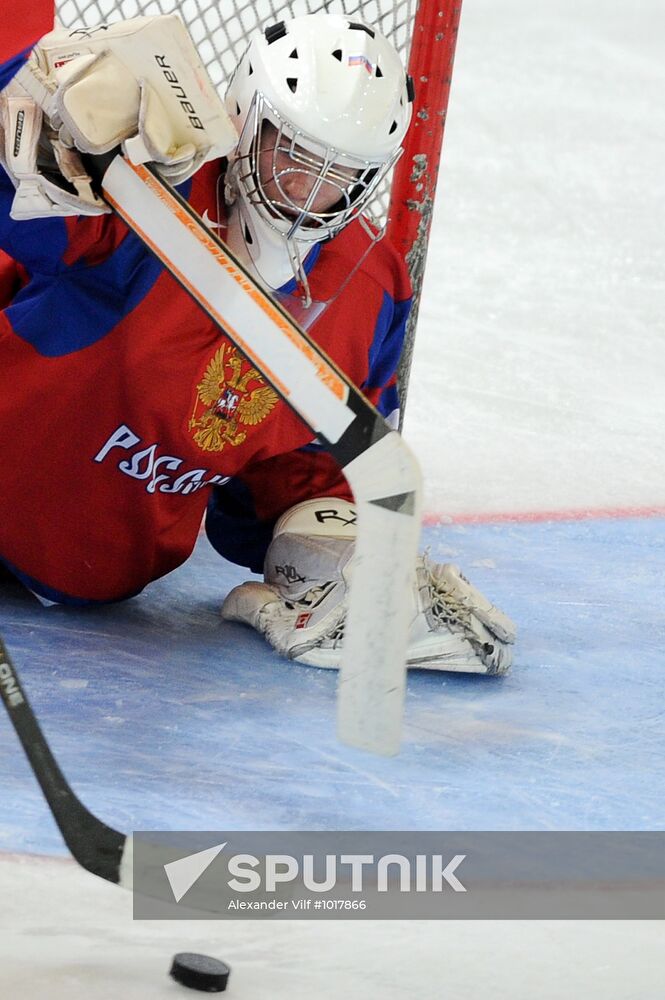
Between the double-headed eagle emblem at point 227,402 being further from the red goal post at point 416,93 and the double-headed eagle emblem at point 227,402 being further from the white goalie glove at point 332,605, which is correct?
the red goal post at point 416,93

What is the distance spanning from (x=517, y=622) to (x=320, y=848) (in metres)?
0.92

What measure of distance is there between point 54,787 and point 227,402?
77 cm

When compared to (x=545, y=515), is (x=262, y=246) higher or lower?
higher

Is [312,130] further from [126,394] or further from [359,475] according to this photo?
[359,475]

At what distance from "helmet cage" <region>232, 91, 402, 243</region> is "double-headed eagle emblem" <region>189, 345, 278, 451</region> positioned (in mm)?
253

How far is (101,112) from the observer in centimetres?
175

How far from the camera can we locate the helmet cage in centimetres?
211

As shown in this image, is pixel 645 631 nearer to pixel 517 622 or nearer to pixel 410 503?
pixel 517 622

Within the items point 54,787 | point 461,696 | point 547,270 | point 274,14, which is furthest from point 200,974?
point 547,270

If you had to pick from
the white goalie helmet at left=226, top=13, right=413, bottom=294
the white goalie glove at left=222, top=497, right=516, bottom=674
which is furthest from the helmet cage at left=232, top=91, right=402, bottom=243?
the white goalie glove at left=222, top=497, right=516, bottom=674

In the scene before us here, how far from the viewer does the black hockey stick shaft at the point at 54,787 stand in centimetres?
175

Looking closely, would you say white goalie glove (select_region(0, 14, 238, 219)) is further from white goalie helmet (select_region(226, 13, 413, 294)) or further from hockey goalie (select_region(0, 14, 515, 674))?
white goalie helmet (select_region(226, 13, 413, 294))

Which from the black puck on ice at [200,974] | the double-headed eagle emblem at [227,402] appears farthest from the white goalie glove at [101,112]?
the black puck on ice at [200,974]

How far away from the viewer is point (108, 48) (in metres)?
1.79
